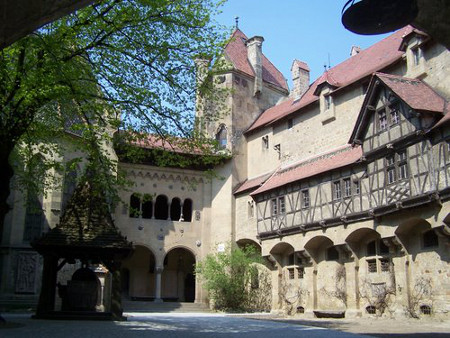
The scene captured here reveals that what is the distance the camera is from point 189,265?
37.6 metres

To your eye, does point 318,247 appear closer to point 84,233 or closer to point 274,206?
point 274,206

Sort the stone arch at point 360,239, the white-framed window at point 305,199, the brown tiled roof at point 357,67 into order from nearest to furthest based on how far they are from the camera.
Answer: the stone arch at point 360,239
the brown tiled roof at point 357,67
the white-framed window at point 305,199

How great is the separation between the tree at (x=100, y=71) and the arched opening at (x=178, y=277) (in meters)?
22.0

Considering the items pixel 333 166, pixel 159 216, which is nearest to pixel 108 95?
pixel 333 166

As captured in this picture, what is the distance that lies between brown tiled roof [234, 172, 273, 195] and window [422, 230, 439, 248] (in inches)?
498

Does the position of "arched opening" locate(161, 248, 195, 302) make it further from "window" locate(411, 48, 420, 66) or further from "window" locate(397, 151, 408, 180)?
"window" locate(411, 48, 420, 66)

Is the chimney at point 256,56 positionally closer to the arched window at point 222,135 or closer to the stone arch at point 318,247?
the arched window at point 222,135

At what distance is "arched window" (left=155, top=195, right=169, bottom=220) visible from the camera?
3562 centimetres

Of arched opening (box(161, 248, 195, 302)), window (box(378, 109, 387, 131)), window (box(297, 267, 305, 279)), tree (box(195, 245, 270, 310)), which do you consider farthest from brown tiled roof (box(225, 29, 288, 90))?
window (box(378, 109, 387, 131))

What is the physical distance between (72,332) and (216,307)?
2059 cm

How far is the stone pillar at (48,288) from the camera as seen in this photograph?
15609mm

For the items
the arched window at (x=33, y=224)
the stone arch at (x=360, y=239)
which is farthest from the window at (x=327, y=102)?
the arched window at (x=33, y=224)

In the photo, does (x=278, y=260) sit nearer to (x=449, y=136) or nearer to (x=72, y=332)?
(x=449, y=136)

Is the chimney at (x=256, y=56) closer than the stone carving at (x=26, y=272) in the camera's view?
No
